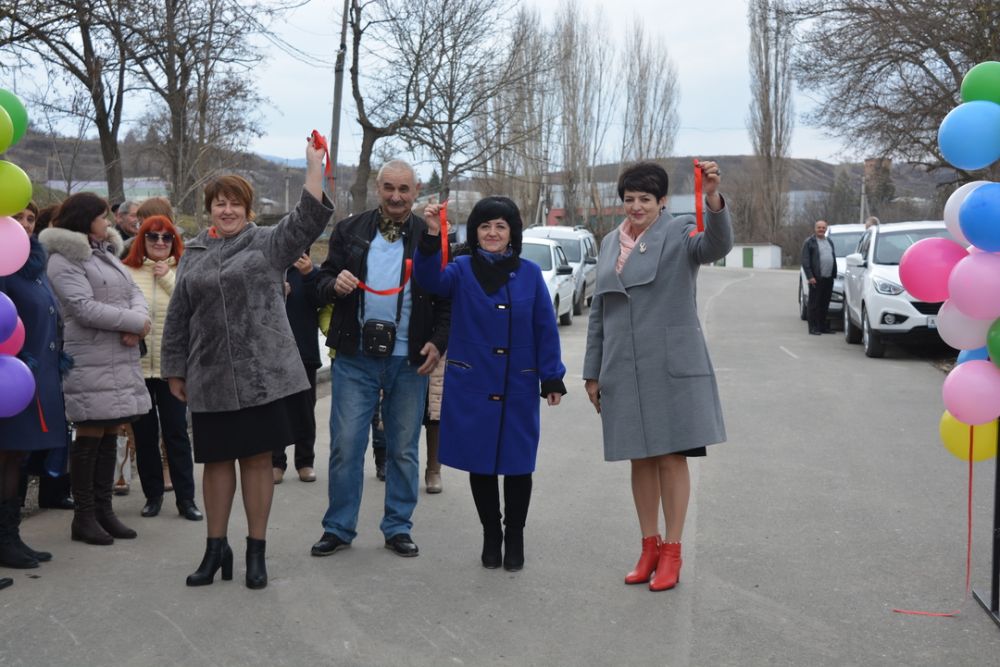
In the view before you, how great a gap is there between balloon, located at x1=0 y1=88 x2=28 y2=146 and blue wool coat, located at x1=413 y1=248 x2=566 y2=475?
6.63 ft

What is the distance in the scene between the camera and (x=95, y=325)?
5836 millimetres

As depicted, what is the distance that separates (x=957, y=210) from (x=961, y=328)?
0.51 m

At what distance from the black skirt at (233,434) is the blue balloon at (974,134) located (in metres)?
3.26

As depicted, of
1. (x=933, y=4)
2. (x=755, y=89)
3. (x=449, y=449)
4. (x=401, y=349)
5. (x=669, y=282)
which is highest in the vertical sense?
(x=755, y=89)

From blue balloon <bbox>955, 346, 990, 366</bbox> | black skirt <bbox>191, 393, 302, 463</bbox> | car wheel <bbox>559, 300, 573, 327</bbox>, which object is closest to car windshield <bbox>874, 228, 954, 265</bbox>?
car wheel <bbox>559, 300, 573, 327</bbox>

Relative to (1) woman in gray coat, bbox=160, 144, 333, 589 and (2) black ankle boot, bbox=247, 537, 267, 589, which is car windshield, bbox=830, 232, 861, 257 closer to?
(1) woman in gray coat, bbox=160, 144, 333, 589

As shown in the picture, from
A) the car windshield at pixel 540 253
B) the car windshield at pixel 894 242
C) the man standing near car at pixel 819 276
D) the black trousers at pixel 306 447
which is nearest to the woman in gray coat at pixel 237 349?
the black trousers at pixel 306 447

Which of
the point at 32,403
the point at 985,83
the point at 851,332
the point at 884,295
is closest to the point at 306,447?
the point at 32,403

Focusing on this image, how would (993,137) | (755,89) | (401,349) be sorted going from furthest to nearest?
(755,89), (401,349), (993,137)

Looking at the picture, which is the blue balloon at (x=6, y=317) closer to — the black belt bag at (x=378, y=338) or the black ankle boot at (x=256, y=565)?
the black ankle boot at (x=256, y=565)

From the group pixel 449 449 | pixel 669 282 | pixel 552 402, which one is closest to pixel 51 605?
pixel 449 449

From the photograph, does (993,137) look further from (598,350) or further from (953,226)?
(598,350)

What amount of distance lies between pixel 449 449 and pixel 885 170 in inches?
820

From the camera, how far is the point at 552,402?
5266 mm
